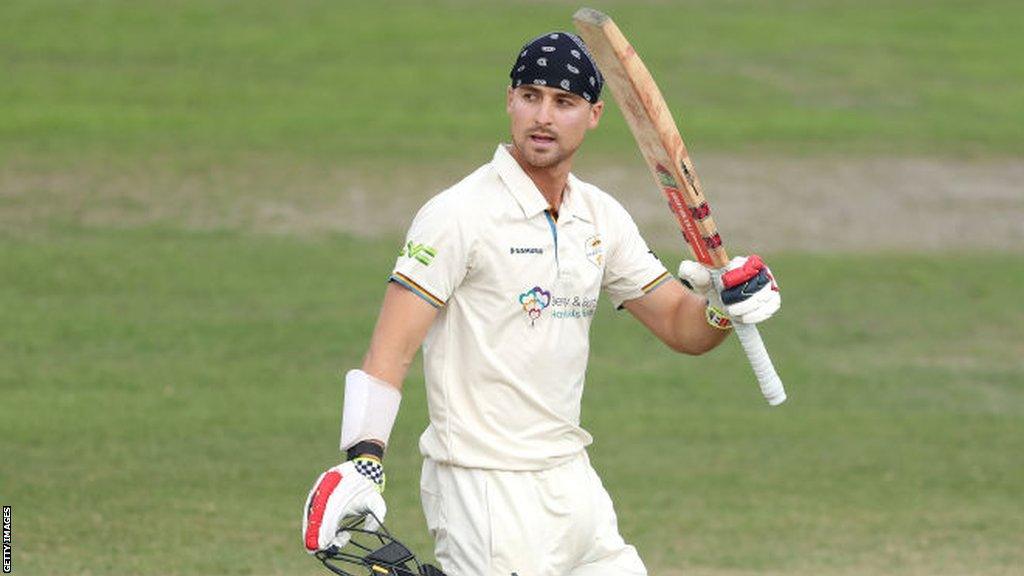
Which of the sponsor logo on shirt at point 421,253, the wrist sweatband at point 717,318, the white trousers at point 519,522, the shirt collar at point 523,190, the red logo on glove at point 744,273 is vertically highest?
the shirt collar at point 523,190

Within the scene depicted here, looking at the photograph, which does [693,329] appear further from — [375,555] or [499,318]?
[375,555]

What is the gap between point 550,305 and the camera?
5449 mm

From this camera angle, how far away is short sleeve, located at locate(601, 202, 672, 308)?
19.0 ft

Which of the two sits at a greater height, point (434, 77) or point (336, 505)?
point (336, 505)

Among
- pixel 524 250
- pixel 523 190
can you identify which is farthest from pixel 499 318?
pixel 523 190

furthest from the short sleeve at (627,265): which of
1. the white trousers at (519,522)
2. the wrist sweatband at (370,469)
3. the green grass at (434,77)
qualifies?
the green grass at (434,77)

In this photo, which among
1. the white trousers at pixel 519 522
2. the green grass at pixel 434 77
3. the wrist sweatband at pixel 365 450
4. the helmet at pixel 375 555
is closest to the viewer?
the helmet at pixel 375 555

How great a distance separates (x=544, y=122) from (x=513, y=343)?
23.8 inches

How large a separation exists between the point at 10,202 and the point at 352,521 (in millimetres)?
10977

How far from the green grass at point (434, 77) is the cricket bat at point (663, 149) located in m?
11.2

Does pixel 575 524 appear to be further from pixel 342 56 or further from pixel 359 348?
pixel 342 56

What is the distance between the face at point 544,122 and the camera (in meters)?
5.46

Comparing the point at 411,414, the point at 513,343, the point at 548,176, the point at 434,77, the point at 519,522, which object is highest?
the point at 548,176

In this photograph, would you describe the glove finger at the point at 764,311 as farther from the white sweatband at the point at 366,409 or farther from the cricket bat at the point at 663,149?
the white sweatband at the point at 366,409
